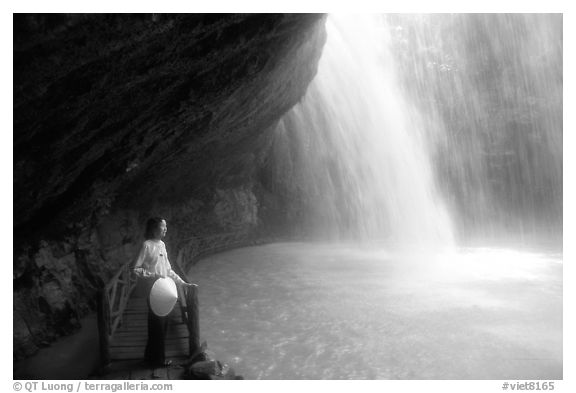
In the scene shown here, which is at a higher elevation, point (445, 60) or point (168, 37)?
point (445, 60)

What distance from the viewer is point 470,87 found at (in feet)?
109

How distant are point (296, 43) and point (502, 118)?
28027mm

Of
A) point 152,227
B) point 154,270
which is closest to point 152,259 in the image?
point 154,270

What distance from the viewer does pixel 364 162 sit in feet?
A: 91.5

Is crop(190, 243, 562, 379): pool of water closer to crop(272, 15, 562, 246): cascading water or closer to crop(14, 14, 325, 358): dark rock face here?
crop(14, 14, 325, 358): dark rock face

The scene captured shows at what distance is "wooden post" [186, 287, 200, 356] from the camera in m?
5.87

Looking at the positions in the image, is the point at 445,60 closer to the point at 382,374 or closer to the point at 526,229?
the point at 526,229

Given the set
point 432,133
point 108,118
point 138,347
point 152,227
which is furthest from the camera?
point 432,133

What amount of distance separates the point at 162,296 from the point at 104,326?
46.4 inches

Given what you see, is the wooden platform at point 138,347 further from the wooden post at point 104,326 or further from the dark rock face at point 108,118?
the dark rock face at point 108,118

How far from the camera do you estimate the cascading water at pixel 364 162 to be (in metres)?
24.7

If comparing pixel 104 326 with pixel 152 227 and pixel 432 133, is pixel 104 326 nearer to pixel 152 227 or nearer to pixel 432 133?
pixel 152 227

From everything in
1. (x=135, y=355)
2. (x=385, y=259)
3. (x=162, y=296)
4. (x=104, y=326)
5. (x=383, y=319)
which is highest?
(x=162, y=296)
